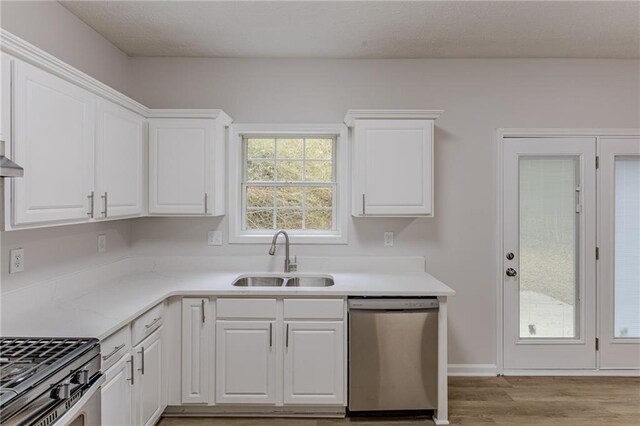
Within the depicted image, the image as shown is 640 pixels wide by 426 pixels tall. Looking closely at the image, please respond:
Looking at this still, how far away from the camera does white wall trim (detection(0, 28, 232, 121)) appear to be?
158cm

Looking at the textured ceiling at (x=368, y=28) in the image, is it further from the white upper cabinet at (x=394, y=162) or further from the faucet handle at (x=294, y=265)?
the faucet handle at (x=294, y=265)

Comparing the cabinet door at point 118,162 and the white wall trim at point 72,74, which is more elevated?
the white wall trim at point 72,74

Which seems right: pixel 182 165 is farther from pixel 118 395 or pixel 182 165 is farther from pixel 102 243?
pixel 118 395

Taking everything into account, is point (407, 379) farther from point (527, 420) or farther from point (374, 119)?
point (374, 119)

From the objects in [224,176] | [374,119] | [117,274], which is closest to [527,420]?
[374,119]

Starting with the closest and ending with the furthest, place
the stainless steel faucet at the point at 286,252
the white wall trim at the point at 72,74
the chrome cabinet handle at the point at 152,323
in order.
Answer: the white wall trim at the point at 72,74, the chrome cabinet handle at the point at 152,323, the stainless steel faucet at the point at 286,252

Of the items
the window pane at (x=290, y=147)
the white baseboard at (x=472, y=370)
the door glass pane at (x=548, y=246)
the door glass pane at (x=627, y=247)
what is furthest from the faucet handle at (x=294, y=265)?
the door glass pane at (x=627, y=247)

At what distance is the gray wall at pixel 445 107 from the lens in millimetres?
3307

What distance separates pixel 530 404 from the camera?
284cm

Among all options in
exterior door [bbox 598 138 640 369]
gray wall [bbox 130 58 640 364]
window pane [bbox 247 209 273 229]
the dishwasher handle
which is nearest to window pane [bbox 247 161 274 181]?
window pane [bbox 247 209 273 229]

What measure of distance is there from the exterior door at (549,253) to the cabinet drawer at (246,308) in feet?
6.70

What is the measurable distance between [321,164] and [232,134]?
2.63 ft

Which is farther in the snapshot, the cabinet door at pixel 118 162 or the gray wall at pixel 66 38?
the cabinet door at pixel 118 162

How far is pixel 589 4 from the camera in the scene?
243 cm
